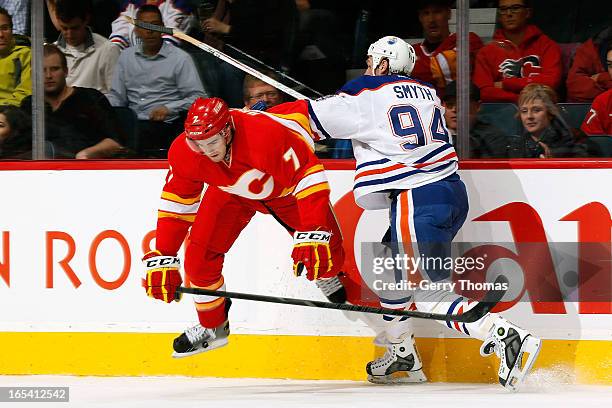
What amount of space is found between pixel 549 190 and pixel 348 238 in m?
0.76

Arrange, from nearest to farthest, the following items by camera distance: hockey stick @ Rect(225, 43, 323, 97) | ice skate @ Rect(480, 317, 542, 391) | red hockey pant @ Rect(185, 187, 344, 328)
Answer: ice skate @ Rect(480, 317, 542, 391), red hockey pant @ Rect(185, 187, 344, 328), hockey stick @ Rect(225, 43, 323, 97)

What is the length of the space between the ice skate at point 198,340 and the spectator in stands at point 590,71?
5.12ft

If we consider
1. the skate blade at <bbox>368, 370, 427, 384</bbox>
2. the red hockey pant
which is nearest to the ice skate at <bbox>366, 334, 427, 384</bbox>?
the skate blade at <bbox>368, 370, 427, 384</bbox>

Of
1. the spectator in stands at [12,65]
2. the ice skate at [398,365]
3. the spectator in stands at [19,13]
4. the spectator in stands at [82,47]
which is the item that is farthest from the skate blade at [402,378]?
the spectator in stands at [19,13]

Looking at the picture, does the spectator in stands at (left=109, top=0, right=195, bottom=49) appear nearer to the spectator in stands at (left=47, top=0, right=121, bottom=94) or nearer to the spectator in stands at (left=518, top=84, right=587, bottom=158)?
the spectator in stands at (left=47, top=0, right=121, bottom=94)

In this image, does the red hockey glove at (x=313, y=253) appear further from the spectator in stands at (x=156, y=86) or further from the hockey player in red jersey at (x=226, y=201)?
the spectator in stands at (x=156, y=86)

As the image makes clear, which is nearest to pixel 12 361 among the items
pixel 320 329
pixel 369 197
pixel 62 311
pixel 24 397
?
pixel 62 311

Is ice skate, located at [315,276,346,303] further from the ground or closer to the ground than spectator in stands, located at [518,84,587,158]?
closer to the ground

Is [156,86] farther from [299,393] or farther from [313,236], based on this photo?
[299,393]

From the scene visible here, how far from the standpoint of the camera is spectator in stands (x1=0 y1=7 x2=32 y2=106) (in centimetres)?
465

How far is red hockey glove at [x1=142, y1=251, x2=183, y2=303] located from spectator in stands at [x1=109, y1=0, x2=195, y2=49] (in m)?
0.96

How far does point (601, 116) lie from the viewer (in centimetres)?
431

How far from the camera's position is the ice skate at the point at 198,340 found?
4.34 meters

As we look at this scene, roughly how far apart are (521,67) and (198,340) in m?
1.57
